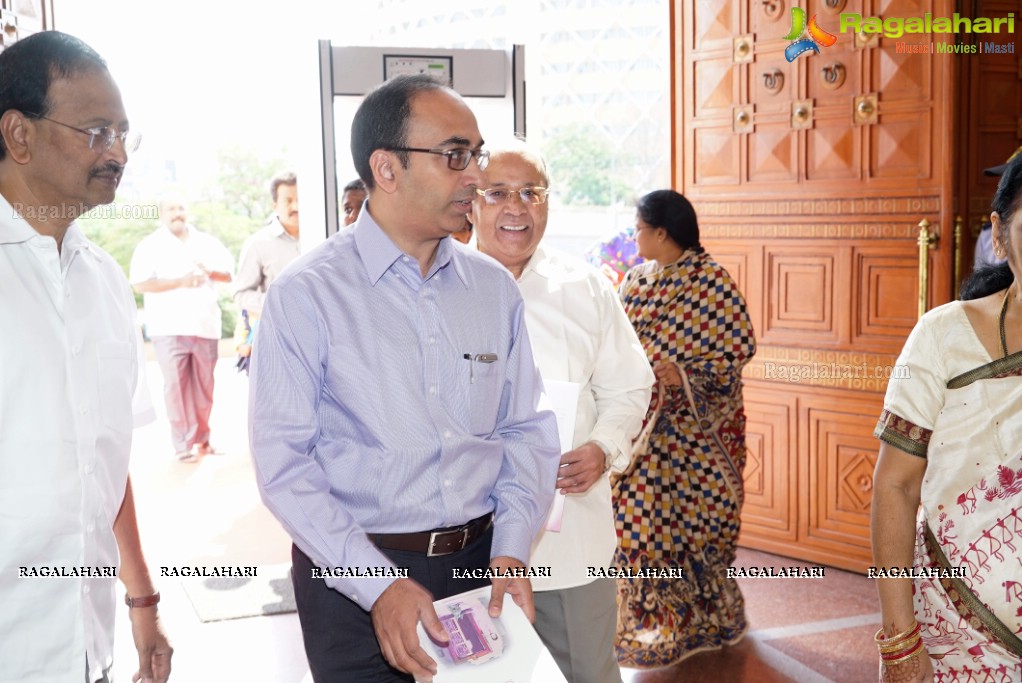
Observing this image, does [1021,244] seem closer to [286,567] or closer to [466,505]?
[466,505]

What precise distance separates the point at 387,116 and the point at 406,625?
88cm

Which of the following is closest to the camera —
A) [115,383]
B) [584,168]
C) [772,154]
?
[115,383]

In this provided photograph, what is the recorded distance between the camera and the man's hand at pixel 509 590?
61.6 inches

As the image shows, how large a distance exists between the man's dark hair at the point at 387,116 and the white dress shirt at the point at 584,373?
76 centimetres

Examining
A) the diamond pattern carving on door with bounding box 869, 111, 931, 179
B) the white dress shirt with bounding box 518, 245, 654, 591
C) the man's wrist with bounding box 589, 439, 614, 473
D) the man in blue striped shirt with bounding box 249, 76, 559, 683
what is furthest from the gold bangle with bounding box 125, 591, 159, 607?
the diamond pattern carving on door with bounding box 869, 111, 931, 179

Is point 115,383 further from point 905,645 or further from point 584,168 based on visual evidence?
point 584,168

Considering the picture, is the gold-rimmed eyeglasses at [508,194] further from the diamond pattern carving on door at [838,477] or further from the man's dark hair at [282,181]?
the man's dark hair at [282,181]

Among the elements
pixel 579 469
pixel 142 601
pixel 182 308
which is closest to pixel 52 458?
pixel 142 601

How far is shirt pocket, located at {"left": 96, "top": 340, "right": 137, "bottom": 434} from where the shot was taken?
61.8 inches

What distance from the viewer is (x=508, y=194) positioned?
230cm

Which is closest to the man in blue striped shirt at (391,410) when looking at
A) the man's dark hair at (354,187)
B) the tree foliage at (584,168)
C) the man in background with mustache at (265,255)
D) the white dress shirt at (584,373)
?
the white dress shirt at (584,373)

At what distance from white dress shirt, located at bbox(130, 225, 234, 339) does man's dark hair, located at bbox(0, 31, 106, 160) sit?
19.0 ft

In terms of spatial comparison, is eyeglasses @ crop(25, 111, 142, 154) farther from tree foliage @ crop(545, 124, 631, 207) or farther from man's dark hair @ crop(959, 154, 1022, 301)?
tree foliage @ crop(545, 124, 631, 207)

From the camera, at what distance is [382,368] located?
1.63 meters
